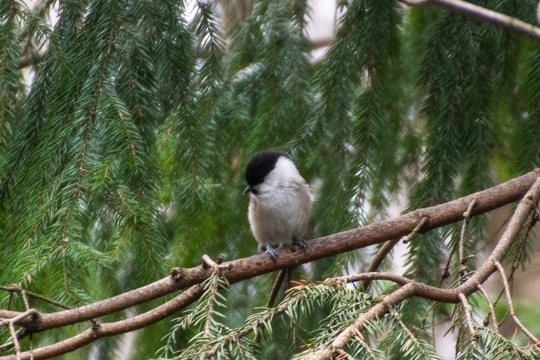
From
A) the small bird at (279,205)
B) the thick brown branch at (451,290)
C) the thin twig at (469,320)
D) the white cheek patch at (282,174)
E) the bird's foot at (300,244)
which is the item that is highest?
the white cheek patch at (282,174)

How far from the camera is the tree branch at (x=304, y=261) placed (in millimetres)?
1422

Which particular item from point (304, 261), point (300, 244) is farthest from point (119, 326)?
point (300, 244)

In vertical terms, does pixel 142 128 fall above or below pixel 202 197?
above

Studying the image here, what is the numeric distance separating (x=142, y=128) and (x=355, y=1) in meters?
0.76

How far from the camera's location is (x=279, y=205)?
237cm

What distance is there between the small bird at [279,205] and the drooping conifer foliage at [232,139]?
0.21 ft

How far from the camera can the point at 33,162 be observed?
5.57 ft

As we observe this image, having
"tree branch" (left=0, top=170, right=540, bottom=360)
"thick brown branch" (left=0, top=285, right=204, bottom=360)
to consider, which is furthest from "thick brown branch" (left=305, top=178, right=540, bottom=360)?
"thick brown branch" (left=0, top=285, right=204, bottom=360)

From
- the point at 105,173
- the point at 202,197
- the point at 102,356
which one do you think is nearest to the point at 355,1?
the point at 202,197

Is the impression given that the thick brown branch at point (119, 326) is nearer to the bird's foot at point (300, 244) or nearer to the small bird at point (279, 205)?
the bird's foot at point (300, 244)

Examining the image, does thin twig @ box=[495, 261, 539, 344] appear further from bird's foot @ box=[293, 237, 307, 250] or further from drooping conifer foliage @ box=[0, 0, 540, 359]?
bird's foot @ box=[293, 237, 307, 250]

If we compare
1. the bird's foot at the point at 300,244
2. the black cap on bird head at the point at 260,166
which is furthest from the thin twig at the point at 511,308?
the black cap on bird head at the point at 260,166

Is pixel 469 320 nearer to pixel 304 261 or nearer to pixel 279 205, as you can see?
pixel 304 261

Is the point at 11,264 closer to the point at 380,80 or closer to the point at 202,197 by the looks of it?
the point at 202,197
